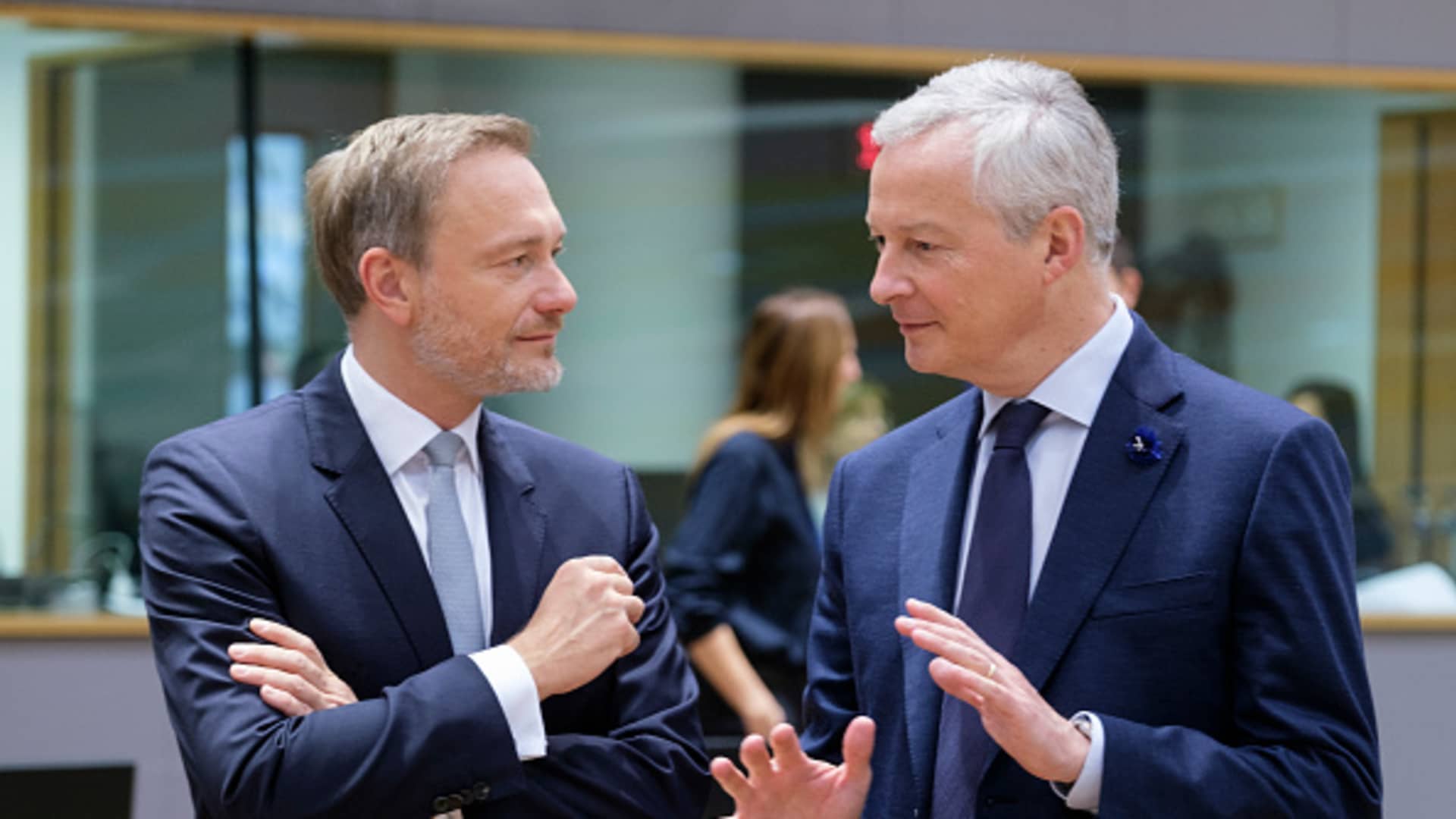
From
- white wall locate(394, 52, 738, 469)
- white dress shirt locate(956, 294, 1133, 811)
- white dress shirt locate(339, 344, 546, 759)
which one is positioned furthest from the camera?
white wall locate(394, 52, 738, 469)

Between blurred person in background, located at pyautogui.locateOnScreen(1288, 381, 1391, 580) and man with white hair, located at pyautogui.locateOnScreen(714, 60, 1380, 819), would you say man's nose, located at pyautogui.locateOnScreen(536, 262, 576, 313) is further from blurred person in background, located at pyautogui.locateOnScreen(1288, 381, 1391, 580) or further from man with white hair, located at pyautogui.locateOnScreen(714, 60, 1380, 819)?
blurred person in background, located at pyautogui.locateOnScreen(1288, 381, 1391, 580)

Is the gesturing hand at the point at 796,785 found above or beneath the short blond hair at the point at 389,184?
beneath

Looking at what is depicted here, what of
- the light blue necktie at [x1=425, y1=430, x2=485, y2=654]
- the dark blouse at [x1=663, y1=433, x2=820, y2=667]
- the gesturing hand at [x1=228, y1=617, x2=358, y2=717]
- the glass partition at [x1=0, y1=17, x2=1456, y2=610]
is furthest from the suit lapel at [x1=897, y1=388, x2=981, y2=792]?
the glass partition at [x1=0, y1=17, x2=1456, y2=610]

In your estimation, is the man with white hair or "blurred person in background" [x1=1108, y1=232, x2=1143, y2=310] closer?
the man with white hair

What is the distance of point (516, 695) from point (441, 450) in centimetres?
45

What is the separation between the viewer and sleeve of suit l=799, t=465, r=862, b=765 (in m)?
2.54

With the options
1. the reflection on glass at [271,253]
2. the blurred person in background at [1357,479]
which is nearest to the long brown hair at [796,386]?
the reflection on glass at [271,253]

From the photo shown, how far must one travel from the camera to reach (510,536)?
2619 mm

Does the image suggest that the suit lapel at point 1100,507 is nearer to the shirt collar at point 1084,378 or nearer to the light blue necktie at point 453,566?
the shirt collar at point 1084,378

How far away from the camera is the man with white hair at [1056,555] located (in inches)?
84.6

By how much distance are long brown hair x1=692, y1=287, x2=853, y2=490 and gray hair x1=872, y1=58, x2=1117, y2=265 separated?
257 centimetres

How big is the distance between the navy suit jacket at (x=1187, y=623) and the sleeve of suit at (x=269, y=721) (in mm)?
523

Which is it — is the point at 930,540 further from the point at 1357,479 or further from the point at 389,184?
the point at 1357,479

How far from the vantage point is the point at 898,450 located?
8.55 feet
